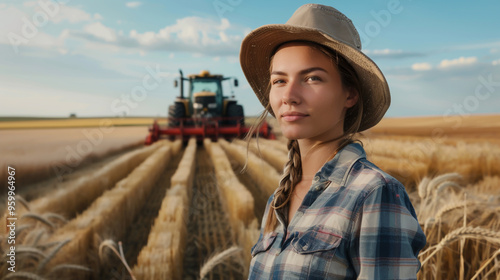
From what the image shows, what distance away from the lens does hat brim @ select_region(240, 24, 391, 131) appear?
46.3 inches

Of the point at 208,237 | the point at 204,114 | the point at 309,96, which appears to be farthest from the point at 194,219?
the point at 204,114

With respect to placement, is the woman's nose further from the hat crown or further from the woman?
the hat crown

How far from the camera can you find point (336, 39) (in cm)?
113

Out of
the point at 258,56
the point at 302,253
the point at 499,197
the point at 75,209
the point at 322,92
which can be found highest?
the point at 258,56

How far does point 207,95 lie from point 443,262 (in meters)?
13.5

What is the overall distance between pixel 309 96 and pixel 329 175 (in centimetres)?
23

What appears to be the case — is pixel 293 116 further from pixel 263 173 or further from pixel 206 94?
pixel 206 94

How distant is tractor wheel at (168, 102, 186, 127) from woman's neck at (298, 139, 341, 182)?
14.3m

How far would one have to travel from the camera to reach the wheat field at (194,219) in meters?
2.65

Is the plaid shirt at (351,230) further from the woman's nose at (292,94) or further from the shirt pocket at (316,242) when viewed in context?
the woman's nose at (292,94)

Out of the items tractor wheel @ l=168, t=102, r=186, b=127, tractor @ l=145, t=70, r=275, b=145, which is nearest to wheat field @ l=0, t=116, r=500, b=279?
tractor @ l=145, t=70, r=275, b=145

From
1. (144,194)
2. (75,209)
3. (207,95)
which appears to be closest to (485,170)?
(144,194)

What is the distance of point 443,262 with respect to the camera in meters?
2.69

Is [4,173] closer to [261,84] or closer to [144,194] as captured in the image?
[144,194]
